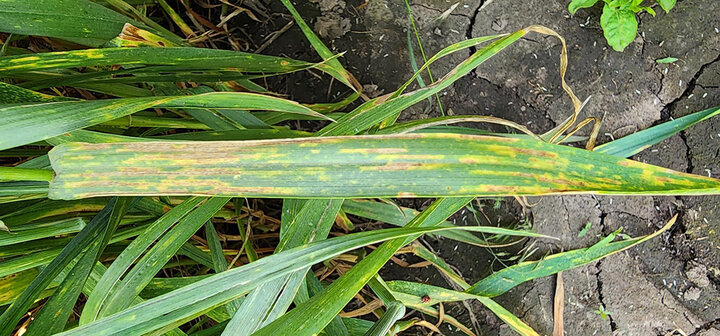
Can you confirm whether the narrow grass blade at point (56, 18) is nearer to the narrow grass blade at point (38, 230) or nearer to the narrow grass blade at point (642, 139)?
the narrow grass blade at point (38, 230)

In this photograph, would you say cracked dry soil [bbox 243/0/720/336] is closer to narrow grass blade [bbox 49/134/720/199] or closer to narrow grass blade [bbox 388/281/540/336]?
narrow grass blade [bbox 388/281/540/336]

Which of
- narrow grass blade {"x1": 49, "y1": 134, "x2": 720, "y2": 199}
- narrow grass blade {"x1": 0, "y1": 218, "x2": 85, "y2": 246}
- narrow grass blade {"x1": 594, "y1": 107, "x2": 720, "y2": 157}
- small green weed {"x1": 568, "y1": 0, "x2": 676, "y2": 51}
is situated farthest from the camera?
small green weed {"x1": 568, "y1": 0, "x2": 676, "y2": 51}

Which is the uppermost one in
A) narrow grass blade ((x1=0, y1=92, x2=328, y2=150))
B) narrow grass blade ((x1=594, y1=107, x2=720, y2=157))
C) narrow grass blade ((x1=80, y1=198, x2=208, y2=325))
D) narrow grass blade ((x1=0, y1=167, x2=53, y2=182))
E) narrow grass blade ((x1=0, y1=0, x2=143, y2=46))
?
narrow grass blade ((x1=0, y1=0, x2=143, y2=46))

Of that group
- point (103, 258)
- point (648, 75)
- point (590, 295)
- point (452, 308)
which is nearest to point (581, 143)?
point (648, 75)

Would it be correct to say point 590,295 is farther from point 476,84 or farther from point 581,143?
point 476,84

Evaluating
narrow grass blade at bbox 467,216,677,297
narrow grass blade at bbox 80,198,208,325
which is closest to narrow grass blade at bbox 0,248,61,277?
narrow grass blade at bbox 80,198,208,325

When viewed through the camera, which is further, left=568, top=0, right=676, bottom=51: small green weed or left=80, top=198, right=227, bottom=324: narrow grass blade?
left=568, top=0, right=676, bottom=51: small green weed

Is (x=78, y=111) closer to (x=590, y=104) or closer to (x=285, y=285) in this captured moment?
(x=285, y=285)
